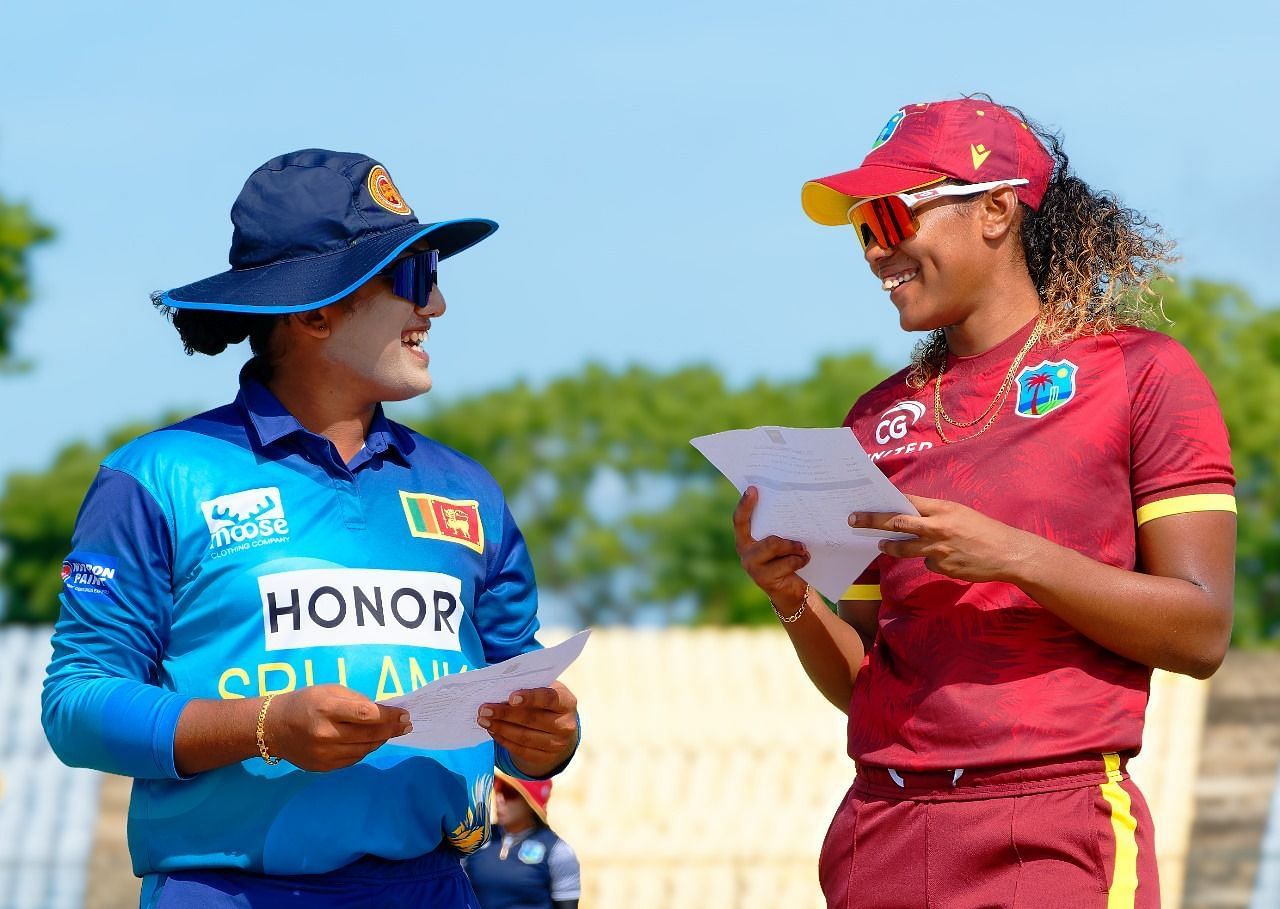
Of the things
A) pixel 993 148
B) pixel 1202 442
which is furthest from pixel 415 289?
pixel 1202 442

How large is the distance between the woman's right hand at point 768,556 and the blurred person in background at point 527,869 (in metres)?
2.17

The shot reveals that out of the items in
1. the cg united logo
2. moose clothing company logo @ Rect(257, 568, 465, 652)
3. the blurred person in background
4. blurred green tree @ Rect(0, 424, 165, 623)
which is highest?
the cg united logo

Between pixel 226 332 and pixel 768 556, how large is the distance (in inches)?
48.7

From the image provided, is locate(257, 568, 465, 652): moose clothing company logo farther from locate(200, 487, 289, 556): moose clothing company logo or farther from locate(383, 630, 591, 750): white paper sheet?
locate(383, 630, 591, 750): white paper sheet

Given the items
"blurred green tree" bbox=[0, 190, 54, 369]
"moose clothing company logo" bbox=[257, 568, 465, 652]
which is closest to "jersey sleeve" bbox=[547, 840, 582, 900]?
"moose clothing company logo" bbox=[257, 568, 465, 652]

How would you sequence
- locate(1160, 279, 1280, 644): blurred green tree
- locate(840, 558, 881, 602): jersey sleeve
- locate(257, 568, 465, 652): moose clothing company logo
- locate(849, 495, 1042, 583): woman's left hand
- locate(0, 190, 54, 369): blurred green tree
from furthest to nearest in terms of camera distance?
1. locate(1160, 279, 1280, 644): blurred green tree
2. locate(0, 190, 54, 369): blurred green tree
3. locate(840, 558, 881, 602): jersey sleeve
4. locate(257, 568, 465, 652): moose clothing company logo
5. locate(849, 495, 1042, 583): woman's left hand

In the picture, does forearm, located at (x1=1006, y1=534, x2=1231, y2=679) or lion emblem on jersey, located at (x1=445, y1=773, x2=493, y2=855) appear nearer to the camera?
forearm, located at (x1=1006, y1=534, x2=1231, y2=679)

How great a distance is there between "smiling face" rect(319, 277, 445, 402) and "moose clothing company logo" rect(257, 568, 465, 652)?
0.43 metres

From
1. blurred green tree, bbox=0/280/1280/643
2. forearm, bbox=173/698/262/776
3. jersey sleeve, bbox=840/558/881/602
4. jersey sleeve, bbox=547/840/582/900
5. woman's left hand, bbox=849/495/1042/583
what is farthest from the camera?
blurred green tree, bbox=0/280/1280/643

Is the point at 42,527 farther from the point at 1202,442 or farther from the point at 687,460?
the point at 1202,442

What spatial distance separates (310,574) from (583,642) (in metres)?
0.60

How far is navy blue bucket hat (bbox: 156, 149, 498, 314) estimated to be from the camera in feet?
11.5

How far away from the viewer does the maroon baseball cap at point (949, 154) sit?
3.71m

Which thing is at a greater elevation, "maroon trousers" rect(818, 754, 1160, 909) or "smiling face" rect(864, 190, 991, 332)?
"smiling face" rect(864, 190, 991, 332)
